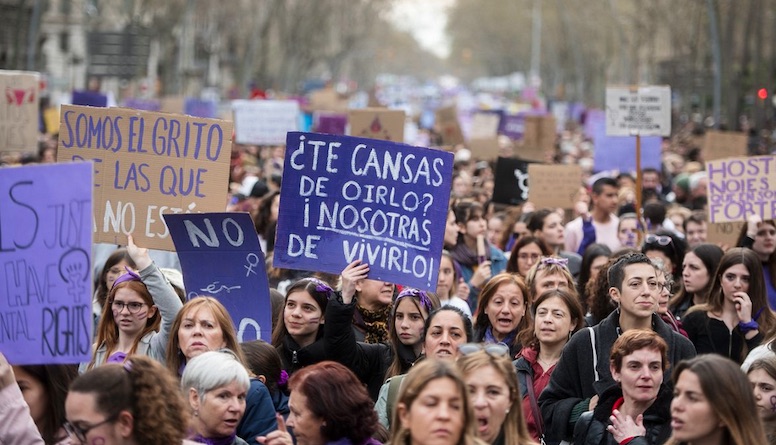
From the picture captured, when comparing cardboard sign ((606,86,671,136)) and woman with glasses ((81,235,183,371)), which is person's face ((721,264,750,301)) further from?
cardboard sign ((606,86,671,136))

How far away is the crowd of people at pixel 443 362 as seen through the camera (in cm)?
482

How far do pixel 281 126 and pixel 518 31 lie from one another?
7926 centimetres

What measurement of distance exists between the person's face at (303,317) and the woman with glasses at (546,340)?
3.37ft

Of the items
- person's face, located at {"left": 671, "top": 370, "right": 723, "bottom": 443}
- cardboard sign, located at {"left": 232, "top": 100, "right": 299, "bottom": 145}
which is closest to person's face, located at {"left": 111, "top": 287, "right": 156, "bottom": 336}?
person's face, located at {"left": 671, "top": 370, "right": 723, "bottom": 443}

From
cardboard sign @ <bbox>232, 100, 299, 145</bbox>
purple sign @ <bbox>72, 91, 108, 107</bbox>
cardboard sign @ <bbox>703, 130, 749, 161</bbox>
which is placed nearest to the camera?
cardboard sign @ <bbox>703, 130, 749, 161</bbox>

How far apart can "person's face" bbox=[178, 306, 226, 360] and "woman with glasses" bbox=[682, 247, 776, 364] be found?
10.2 ft

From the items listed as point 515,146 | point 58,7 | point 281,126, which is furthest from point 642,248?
point 58,7

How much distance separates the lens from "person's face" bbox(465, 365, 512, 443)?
5.27m

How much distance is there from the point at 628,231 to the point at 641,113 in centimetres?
329

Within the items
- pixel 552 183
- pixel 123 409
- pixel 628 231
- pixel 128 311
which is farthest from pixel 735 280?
pixel 552 183

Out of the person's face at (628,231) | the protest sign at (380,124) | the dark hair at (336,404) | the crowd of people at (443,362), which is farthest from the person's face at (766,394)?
the protest sign at (380,124)

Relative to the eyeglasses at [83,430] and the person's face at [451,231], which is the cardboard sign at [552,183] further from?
the eyeglasses at [83,430]

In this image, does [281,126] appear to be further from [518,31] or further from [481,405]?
[518,31]

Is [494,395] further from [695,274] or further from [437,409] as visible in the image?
[695,274]
